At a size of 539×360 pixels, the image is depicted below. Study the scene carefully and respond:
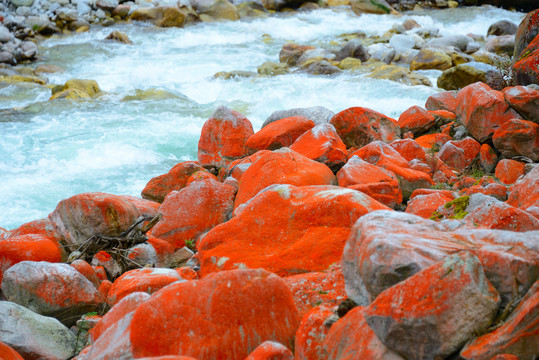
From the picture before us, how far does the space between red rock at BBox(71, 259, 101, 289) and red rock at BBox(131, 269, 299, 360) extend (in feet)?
6.39

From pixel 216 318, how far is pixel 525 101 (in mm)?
4273

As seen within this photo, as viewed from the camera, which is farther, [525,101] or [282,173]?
[525,101]

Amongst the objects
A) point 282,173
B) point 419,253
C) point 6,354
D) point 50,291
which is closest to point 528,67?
point 282,173

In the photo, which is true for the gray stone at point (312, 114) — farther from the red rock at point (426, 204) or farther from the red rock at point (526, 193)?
the red rock at point (526, 193)

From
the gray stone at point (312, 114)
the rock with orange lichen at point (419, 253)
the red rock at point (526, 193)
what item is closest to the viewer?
the rock with orange lichen at point (419, 253)

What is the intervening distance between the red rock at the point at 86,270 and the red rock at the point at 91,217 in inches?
16.8

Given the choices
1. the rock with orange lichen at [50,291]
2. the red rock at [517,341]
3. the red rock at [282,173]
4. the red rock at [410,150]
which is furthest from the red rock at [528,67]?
the rock with orange lichen at [50,291]

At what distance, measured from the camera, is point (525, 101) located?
17.2 feet

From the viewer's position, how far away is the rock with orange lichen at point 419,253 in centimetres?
192

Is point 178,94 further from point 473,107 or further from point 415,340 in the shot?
point 415,340

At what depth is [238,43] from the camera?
17953 mm

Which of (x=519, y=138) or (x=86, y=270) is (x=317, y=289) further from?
(x=519, y=138)

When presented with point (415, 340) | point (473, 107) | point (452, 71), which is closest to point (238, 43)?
point (452, 71)

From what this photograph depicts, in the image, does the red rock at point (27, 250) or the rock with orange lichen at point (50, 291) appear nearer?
the rock with orange lichen at point (50, 291)
